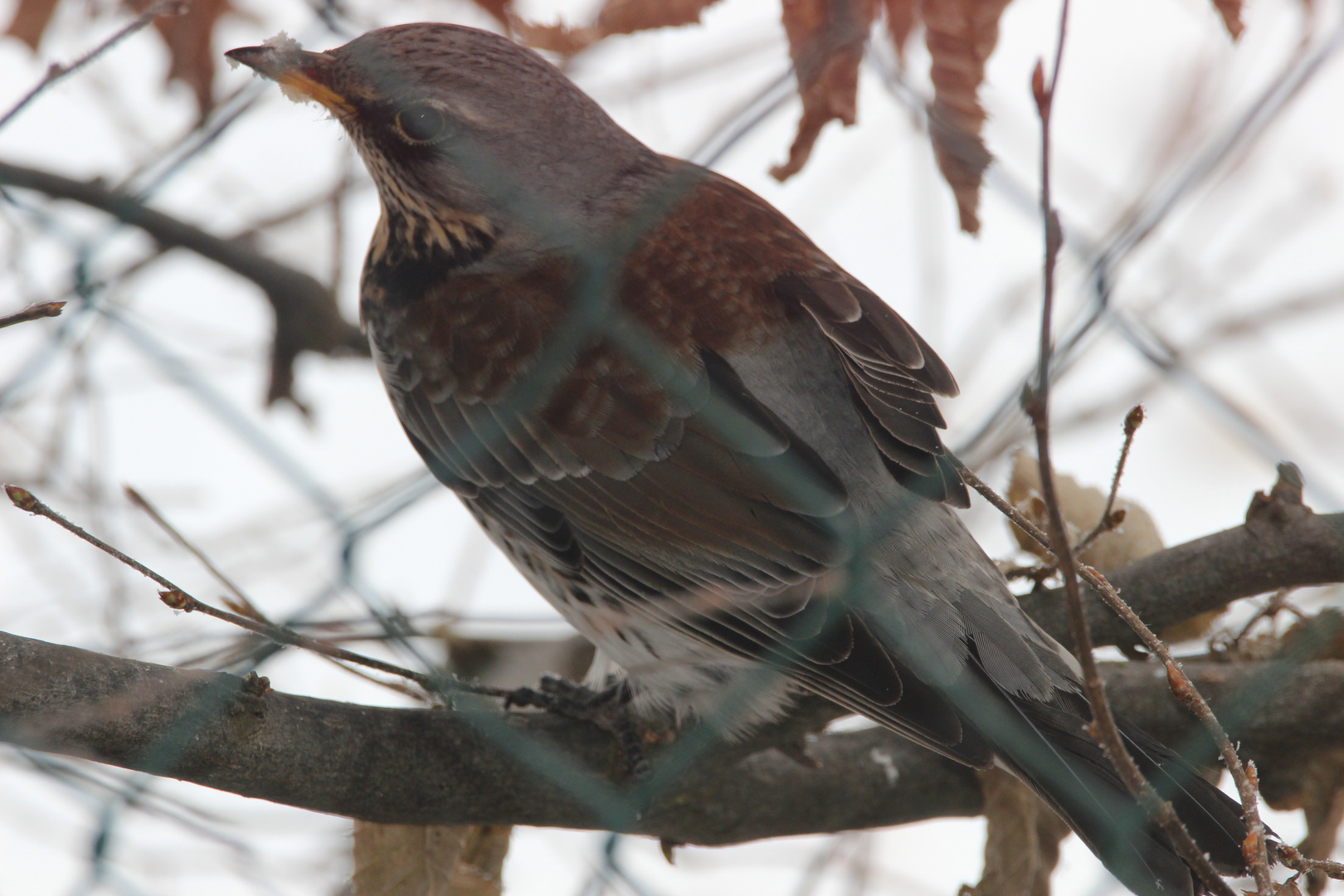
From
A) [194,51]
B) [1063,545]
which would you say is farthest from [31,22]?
[1063,545]

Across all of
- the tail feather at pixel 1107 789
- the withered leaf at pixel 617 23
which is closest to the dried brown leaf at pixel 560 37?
the withered leaf at pixel 617 23

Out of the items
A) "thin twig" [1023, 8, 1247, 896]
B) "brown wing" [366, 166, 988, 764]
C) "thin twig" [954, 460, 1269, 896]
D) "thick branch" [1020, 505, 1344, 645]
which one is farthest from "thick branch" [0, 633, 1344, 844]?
"thin twig" [1023, 8, 1247, 896]

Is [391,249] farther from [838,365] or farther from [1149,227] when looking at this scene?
[1149,227]

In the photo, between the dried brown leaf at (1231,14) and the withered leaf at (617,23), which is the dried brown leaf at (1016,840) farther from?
the withered leaf at (617,23)

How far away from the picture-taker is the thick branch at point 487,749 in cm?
169

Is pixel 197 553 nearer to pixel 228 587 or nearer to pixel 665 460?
pixel 228 587

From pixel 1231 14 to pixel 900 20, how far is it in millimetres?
530

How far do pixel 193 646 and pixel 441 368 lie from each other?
2.75 feet

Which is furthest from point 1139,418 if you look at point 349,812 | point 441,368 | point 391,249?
point 391,249

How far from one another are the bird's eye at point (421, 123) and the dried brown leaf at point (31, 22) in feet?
3.43

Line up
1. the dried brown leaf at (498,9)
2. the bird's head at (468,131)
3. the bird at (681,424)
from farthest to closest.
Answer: the dried brown leaf at (498,9), the bird's head at (468,131), the bird at (681,424)

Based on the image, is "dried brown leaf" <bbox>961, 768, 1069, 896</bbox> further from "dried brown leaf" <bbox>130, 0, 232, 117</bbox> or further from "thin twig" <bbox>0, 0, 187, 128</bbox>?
"dried brown leaf" <bbox>130, 0, 232, 117</bbox>

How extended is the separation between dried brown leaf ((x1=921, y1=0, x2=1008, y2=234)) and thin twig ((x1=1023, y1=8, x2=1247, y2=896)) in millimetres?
779

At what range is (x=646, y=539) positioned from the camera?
2.61 meters
